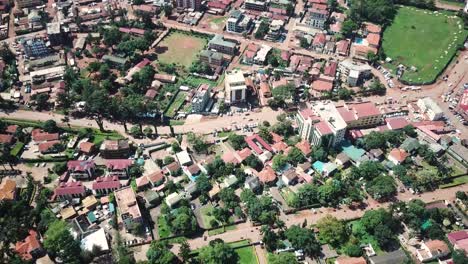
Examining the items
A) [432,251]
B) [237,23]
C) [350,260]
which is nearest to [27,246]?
[350,260]

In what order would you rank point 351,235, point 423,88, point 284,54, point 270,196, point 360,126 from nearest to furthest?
point 351,235
point 270,196
point 360,126
point 423,88
point 284,54

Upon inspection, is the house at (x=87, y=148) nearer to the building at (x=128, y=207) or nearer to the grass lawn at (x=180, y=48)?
the building at (x=128, y=207)

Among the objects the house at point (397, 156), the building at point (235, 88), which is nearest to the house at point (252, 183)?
the building at point (235, 88)

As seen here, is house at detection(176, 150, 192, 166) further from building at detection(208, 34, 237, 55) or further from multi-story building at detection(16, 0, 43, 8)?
multi-story building at detection(16, 0, 43, 8)

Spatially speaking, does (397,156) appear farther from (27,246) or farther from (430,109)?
(27,246)

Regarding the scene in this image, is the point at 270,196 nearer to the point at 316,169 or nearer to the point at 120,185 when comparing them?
the point at 316,169

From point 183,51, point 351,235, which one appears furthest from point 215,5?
point 351,235
